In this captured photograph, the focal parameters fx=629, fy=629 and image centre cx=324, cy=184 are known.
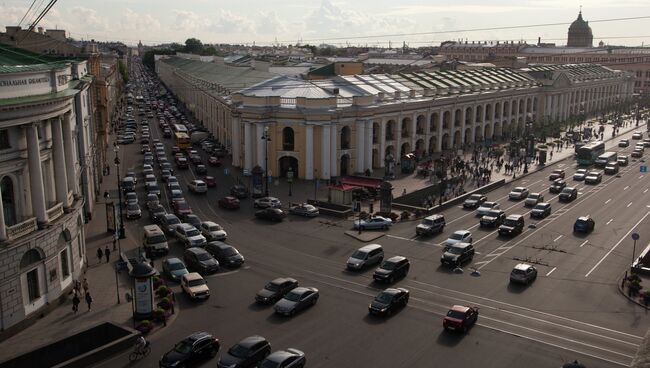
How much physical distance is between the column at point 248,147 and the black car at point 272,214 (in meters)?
16.3

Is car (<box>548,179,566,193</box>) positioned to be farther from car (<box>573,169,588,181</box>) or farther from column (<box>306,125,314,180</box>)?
column (<box>306,125,314,180</box>)

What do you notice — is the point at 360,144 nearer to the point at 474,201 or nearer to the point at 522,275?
the point at 474,201

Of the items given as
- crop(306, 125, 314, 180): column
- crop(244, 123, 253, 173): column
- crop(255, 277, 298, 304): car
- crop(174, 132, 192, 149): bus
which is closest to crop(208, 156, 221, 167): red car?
crop(244, 123, 253, 173): column

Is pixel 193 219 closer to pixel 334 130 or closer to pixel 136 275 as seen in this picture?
pixel 136 275

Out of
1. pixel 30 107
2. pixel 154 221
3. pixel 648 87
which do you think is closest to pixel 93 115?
pixel 154 221

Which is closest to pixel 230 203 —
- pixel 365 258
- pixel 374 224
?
pixel 374 224

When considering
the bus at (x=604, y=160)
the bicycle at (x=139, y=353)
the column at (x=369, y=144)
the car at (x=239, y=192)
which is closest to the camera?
→ the bicycle at (x=139, y=353)

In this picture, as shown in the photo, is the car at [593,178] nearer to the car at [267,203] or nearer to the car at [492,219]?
the car at [492,219]

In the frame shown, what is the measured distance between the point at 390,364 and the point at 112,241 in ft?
78.0

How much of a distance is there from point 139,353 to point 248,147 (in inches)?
1543

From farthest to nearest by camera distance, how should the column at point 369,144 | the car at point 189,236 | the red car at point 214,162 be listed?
the red car at point 214,162, the column at point 369,144, the car at point 189,236

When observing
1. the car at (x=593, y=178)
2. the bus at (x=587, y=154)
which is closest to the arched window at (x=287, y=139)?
the car at (x=593, y=178)

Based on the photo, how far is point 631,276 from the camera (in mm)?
33750

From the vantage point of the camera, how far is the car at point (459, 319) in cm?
2742
